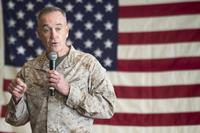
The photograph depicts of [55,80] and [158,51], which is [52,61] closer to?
[55,80]

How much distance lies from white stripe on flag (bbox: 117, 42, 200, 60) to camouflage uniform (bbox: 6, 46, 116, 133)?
1334 millimetres

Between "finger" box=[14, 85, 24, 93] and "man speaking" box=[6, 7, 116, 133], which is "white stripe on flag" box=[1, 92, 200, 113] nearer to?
"man speaking" box=[6, 7, 116, 133]

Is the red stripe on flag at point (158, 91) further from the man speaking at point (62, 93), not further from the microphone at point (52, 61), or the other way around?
the microphone at point (52, 61)

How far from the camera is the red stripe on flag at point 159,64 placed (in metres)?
2.74

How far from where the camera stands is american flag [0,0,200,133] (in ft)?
8.99

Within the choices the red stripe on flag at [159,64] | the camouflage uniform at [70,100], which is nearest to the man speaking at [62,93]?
the camouflage uniform at [70,100]

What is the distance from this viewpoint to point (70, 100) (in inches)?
53.7

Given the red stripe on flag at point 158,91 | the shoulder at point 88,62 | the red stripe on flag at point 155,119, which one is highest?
the shoulder at point 88,62

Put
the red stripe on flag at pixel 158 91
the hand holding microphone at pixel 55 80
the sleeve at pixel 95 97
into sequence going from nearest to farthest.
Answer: the hand holding microphone at pixel 55 80, the sleeve at pixel 95 97, the red stripe on flag at pixel 158 91

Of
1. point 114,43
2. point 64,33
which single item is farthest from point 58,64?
point 114,43

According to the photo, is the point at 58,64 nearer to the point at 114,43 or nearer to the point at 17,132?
the point at 114,43

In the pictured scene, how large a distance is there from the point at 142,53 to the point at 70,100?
4.87ft

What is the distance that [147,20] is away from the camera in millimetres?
2773

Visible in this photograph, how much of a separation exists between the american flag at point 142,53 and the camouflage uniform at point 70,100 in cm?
134
